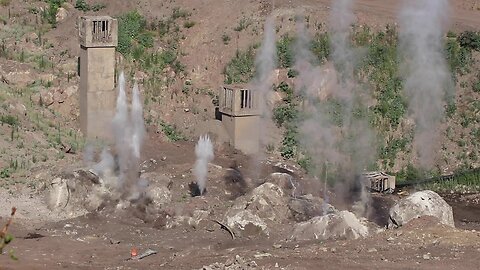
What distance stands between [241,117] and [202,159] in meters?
2.65

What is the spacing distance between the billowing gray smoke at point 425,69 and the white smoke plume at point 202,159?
6.48 m

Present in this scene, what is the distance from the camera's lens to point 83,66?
33.2 meters

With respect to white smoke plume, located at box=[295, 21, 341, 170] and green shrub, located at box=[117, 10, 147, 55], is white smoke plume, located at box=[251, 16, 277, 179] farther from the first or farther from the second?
green shrub, located at box=[117, 10, 147, 55]

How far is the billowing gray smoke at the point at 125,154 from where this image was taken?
88.8 ft

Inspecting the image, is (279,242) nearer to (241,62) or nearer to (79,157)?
(79,157)

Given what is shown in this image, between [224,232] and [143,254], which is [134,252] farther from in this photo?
[224,232]

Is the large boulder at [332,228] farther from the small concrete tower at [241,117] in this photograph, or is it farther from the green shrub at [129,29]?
the green shrub at [129,29]

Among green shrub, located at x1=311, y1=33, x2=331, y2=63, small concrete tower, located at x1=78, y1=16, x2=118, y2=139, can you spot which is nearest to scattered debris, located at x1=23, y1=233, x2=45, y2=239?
small concrete tower, located at x1=78, y1=16, x2=118, y2=139

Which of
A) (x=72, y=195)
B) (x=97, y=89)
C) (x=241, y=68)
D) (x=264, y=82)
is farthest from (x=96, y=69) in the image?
(x=72, y=195)

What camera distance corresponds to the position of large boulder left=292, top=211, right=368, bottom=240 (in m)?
23.4

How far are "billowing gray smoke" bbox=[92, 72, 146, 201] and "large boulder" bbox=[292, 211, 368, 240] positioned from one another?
15.9 feet

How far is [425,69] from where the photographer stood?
36.0 metres

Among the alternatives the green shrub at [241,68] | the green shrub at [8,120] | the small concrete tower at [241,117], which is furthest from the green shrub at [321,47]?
the green shrub at [8,120]

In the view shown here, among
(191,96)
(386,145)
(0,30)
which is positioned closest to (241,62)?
(191,96)
